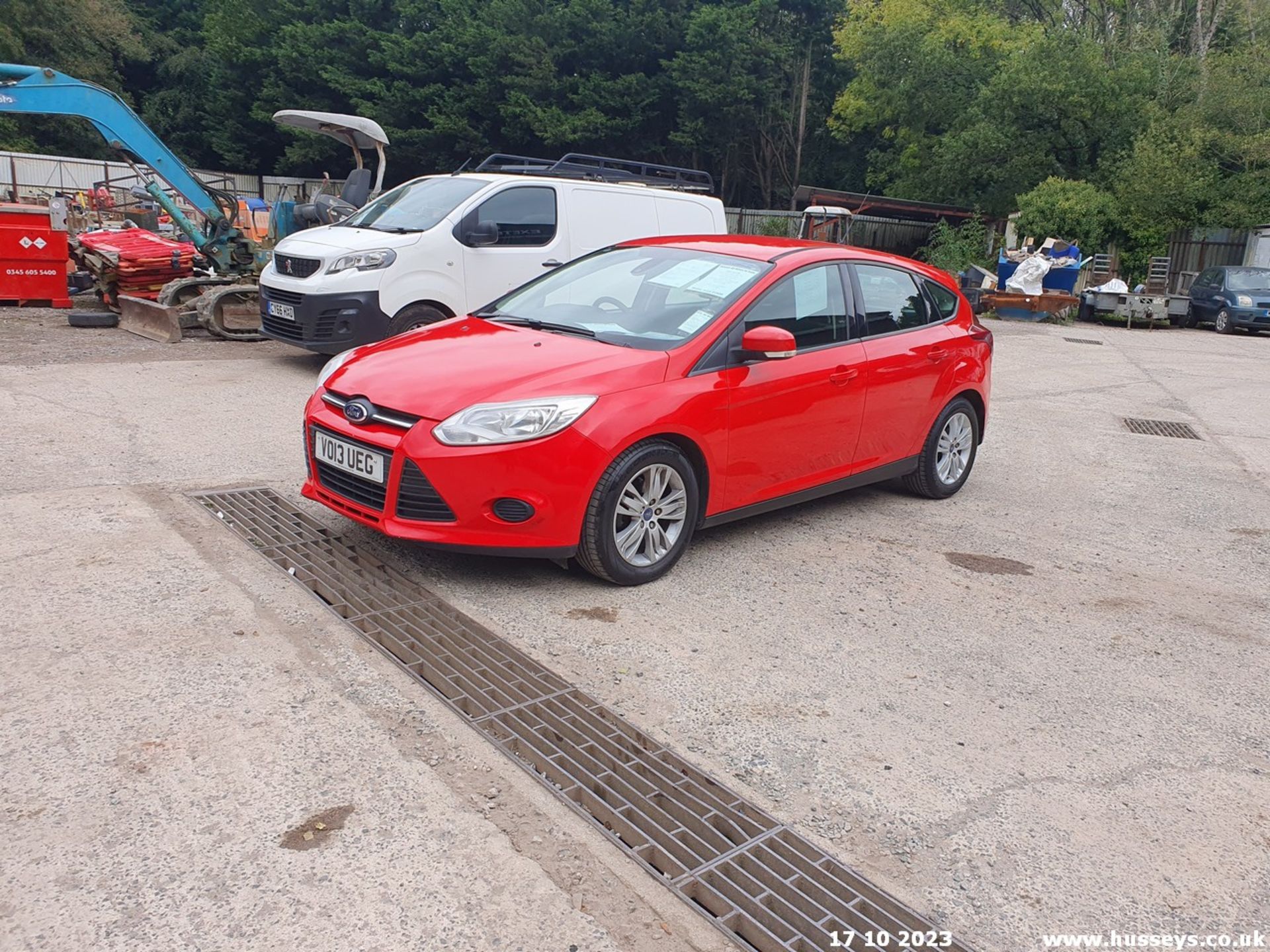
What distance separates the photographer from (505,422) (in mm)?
4336

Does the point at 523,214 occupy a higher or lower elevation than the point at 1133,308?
higher

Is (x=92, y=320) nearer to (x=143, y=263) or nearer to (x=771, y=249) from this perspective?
(x=143, y=263)

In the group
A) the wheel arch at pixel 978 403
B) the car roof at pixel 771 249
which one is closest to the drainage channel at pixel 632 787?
the car roof at pixel 771 249

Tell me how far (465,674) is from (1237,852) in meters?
2.57

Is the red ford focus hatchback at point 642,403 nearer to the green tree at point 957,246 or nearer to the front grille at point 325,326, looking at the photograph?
the front grille at point 325,326

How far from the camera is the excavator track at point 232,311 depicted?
1124cm

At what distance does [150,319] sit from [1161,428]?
10.9 meters

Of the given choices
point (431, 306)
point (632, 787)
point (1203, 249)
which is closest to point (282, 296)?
point (431, 306)

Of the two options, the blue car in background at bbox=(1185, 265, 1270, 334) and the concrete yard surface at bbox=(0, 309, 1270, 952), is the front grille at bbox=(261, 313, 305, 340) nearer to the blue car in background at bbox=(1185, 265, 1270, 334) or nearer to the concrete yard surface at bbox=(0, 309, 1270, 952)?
the concrete yard surface at bbox=(0, 309, 1270, 952)

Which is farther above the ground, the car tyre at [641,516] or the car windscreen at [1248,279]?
the car windscreen at [1248,279]

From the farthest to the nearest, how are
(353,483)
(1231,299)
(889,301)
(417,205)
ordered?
(1231,299)
(417,205)
(889,301)
(353,483)

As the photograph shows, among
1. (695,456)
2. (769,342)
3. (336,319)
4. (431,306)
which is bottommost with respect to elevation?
(695,456)

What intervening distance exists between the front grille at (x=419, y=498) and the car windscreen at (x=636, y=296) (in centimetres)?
121
